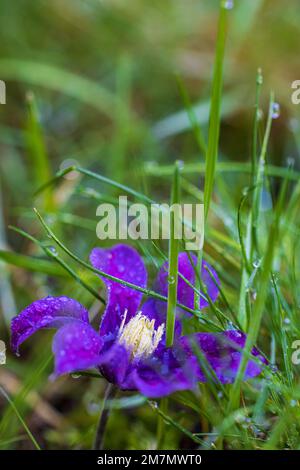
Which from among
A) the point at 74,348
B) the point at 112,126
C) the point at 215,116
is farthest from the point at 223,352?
the point at 112,126

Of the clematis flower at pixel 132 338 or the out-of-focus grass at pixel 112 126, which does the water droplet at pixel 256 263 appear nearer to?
the clematis flower at pixel 132 338

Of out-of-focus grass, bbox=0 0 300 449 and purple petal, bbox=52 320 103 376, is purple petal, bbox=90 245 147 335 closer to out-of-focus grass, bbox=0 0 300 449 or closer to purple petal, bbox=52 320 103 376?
purple petal, bbox=52 320 103 376

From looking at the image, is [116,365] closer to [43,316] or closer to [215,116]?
[43,316]

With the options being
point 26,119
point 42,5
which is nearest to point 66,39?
point 42,5

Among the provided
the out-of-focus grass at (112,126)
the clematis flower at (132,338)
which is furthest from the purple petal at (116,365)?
the out-of-focus grass at (112,126)

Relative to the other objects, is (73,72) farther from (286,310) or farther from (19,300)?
(286,310)
